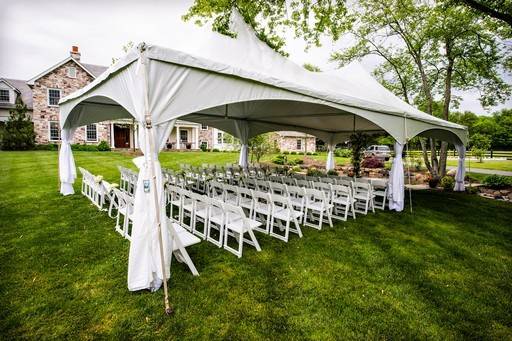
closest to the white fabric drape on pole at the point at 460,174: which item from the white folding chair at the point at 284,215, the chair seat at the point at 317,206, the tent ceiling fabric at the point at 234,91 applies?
the tent ceiling fabric at the point at 234,91

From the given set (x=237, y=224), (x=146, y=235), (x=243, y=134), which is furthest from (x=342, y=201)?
(x=243, y=134)

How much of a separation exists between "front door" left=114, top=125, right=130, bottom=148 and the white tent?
62.4 feet

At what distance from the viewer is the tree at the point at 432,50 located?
11.4m

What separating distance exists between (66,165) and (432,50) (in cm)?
1623

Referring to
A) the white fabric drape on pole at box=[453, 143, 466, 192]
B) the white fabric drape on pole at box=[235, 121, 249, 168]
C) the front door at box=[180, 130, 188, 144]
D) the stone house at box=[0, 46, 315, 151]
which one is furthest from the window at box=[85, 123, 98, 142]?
the white fabric drape on pole at box=[453, 143, 466, 192]

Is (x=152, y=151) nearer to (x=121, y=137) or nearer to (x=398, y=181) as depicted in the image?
(x=398, y=181)

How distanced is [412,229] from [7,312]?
6.79 metres

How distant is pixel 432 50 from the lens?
1278 centimetres

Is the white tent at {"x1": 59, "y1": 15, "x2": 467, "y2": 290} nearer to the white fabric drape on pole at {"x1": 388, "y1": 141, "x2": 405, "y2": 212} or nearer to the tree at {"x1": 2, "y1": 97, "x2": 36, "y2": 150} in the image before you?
the white fabric drape on pole at {"x1": 388, "y1": 141, "x2": 405, "y2": 212}

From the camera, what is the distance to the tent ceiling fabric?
3.27m

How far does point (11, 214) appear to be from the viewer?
588 centimetres

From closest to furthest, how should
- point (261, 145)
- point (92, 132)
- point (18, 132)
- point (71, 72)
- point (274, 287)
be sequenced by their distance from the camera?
1. point (274, 287)
2. point (261, 145)
3. point (18, 132)
4. point (71, 72)
5. point (92, 132)

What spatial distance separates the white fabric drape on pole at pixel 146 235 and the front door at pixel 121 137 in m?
25.2

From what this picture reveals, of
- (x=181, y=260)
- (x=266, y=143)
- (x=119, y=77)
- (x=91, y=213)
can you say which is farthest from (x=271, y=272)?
(x=266, y=143)
